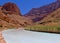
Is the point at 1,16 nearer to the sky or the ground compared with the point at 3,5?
nearer to the ground

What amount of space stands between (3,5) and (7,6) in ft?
17.2

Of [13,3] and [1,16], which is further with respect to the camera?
[13,3]

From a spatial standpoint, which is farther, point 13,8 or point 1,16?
point 13,8

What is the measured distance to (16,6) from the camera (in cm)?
18938

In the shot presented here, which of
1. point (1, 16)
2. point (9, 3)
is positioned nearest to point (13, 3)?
point (9, 3)

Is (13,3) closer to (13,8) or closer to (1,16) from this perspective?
(13,8)

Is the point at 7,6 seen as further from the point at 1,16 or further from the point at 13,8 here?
the point at 1,16

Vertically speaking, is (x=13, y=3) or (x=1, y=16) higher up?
(x=13, y=3)

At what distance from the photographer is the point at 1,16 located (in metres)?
120

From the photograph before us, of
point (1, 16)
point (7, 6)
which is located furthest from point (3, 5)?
point (1, 16)

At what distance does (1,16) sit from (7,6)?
223 feet

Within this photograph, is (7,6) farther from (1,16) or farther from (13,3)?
(1,16)

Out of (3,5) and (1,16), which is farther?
(3,5)

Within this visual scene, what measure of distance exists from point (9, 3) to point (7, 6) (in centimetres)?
396
